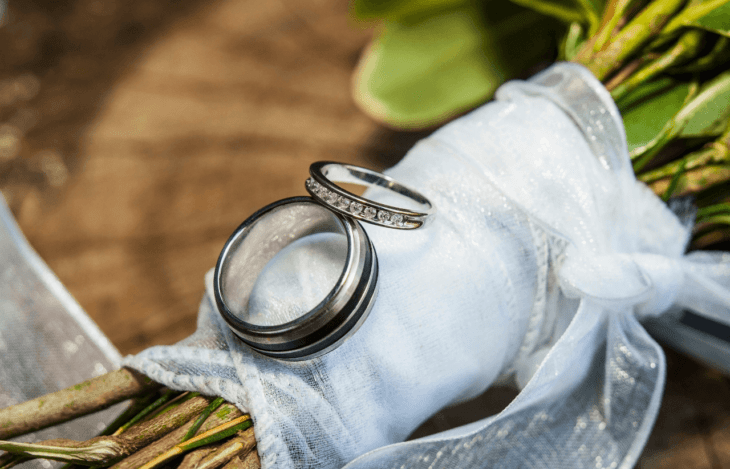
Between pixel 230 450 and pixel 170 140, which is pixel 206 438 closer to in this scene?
pixel 230 450

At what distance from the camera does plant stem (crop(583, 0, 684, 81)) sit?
49cm

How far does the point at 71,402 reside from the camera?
14.5 inches

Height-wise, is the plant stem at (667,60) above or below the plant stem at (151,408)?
below

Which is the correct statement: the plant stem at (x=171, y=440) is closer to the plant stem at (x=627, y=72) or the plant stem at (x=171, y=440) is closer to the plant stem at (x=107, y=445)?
the plant stem at (x=107, y=445)

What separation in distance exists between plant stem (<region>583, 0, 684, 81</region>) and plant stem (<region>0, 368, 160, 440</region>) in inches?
20.9

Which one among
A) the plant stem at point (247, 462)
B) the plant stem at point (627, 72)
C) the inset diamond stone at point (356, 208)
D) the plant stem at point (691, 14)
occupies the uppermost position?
the inset diamond stone at point (356, 208)

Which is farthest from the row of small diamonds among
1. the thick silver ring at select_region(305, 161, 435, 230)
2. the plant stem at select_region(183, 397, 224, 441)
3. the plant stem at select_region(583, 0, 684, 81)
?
the plant stem at select_region(583, 0, 684, 81)

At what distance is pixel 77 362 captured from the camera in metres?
0.63

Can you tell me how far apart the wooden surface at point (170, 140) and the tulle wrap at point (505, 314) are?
0.48 ft

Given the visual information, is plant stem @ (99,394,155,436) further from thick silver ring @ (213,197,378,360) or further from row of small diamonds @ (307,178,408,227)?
row of small diamonds @ (307,178,408,227)

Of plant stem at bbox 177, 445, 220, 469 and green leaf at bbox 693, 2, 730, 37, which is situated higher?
green leaf at bbox 693, 2, 730, 37

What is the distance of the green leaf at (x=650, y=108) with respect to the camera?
48 cm

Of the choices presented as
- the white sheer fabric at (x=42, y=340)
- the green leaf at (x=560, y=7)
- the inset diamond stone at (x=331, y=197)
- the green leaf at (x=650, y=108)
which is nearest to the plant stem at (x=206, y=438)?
the inset diamond stone at (x=331, y=197)

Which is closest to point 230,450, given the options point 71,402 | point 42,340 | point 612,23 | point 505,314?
point 71,402
